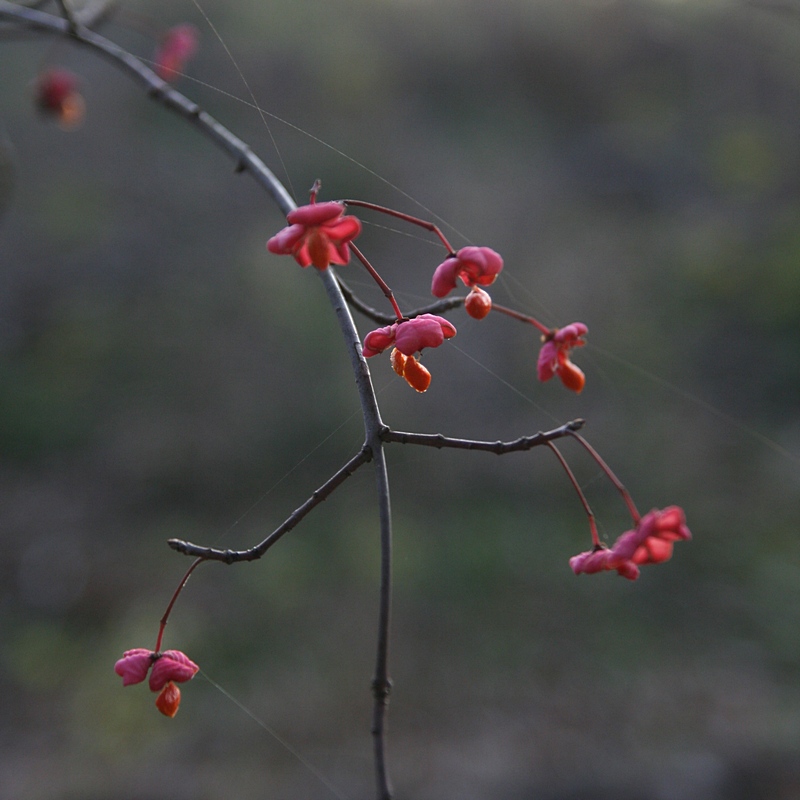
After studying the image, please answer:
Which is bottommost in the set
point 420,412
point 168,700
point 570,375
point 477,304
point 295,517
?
point 420,412

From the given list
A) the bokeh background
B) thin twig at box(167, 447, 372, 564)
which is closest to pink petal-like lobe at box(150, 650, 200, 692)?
thin twig at box(167, 447, 372, 564)

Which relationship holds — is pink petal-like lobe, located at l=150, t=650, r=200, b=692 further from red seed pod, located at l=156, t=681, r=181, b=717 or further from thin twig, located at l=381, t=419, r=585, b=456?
thin twig, located at l=381, t=419, r=585, b=456

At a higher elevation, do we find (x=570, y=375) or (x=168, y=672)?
(x=570, y=375)

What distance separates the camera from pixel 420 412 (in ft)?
16.8

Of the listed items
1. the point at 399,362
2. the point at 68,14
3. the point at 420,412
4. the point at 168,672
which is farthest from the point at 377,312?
the point at 420,412

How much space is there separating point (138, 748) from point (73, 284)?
12.5 ft

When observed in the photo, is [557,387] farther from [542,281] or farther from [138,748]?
[138,748]

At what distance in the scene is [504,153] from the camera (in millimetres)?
7082

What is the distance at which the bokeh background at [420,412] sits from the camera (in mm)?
3291

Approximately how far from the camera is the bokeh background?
130 inches

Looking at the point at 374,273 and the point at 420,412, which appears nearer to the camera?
→ the point at 374,273

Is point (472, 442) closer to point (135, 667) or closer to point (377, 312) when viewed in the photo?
point (377, 312)

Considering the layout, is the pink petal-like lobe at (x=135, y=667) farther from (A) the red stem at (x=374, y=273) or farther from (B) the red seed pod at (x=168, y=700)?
(A) the red stem at (x=374, y=273)

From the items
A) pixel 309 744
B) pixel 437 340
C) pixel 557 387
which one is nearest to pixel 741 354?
pixel 557 387
